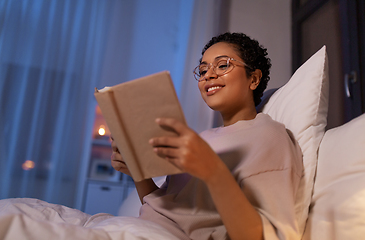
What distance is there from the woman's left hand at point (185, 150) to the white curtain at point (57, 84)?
1.94m

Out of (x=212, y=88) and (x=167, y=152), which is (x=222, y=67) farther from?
(x=167, y=152)

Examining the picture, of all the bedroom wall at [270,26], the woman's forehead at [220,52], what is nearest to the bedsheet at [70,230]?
the woman's forehead at [220,52]

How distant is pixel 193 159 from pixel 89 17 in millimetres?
2520

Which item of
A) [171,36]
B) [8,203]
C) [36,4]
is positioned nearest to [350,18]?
[171,36]

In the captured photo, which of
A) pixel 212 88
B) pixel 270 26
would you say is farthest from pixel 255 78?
pixel 270 26

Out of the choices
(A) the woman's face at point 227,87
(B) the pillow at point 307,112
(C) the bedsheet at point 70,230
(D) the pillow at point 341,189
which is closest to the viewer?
(C) the bedsheet at point 70,230

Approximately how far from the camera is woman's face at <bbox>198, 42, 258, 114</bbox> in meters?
0.97

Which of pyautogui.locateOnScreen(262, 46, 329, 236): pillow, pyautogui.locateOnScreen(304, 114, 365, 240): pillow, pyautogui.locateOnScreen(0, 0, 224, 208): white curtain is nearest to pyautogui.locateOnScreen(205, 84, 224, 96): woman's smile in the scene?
pyautogui.locateOnScreen(262, 46, 329, 236): pillow

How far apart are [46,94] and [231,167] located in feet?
7.15

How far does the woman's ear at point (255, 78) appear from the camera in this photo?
106cm

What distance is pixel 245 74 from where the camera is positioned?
1028mm

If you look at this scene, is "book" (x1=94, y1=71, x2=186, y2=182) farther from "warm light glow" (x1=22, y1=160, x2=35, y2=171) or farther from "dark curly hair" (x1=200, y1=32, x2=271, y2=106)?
"warm light glow" (x1=22, y1=160, x2=35, y2=171)

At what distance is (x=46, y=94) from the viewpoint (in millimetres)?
2498

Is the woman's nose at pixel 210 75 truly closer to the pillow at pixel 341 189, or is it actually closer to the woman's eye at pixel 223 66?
the woman's eye at pixel 223 66
